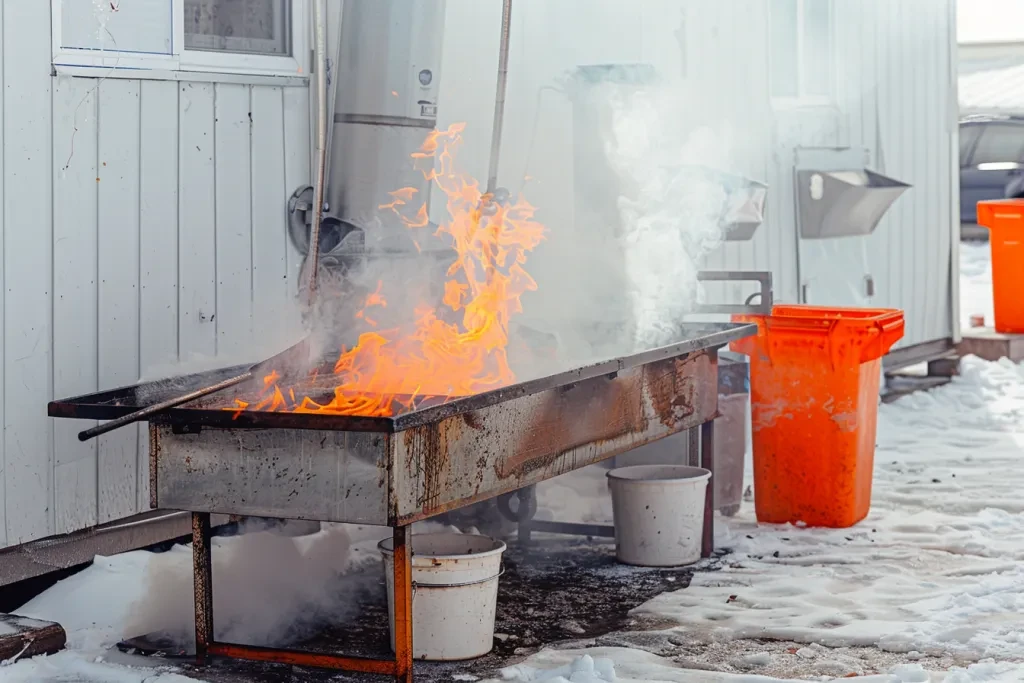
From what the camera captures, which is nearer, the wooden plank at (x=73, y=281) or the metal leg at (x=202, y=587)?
the metal leg at (x=202, y=587)

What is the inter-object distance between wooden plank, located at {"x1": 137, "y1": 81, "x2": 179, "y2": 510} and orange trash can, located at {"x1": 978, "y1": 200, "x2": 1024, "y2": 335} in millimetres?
7710

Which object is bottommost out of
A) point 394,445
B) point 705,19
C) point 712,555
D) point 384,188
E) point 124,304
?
point 712,555

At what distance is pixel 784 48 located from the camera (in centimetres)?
874

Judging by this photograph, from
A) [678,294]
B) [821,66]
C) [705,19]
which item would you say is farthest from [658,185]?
[821,66]

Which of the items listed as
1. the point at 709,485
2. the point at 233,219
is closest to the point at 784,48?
the point at 709,485

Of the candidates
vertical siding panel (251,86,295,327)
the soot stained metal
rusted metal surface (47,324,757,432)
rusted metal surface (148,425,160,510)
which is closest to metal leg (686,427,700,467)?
rusted metal surface (47,324,757,432)

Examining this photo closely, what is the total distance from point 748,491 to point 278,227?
3.05 metres

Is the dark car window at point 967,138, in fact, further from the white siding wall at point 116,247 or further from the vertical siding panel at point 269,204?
the vertical siding panel at point 269,204

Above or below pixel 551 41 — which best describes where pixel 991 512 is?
below

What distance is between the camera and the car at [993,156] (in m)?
16.2

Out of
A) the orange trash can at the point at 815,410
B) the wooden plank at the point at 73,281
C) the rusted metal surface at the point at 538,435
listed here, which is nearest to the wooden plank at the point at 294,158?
the wooden plank at the point at 73,281

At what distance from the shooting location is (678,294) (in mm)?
6379

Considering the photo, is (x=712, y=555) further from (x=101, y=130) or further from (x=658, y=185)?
(x=101, y=130)

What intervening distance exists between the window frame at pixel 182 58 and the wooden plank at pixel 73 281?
0.28ft
